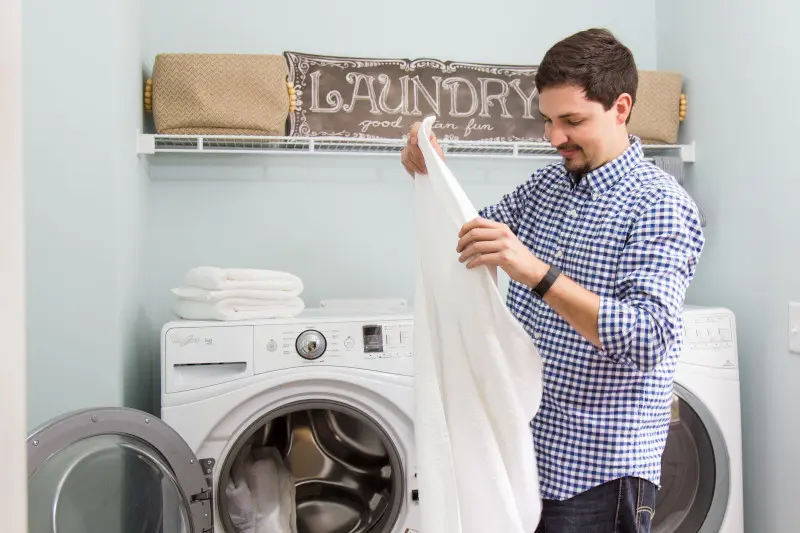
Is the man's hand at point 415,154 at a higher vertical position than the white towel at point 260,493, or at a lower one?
higher

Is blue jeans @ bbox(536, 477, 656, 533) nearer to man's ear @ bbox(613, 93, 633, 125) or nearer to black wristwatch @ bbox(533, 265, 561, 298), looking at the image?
black wristwatch @ bbox(533, 265, 561, 298)

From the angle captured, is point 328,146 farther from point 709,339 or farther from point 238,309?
point 709,339

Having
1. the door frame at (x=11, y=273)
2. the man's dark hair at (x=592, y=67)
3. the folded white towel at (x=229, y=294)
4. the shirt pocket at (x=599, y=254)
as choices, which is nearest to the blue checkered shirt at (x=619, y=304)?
the shirt pocket at (x=599, y=254)

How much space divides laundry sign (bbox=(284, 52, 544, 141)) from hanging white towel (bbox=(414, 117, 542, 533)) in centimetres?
118

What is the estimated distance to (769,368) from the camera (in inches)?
84.4

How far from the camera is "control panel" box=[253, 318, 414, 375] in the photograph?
1886mm

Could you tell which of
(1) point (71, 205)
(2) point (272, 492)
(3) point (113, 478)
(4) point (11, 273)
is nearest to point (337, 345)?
(2) point (272, 492)

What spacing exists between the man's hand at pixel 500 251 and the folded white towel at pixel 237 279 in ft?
3.23

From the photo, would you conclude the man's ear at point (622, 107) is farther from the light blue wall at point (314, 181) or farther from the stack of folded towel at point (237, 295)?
the light blue wall at point (314, 181)

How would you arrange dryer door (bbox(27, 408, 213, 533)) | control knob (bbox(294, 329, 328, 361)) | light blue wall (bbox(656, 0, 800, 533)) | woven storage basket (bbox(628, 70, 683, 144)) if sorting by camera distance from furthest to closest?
1. woven storage basket (bbox(628, 70, 683, 144))
2. light blue wall (bbox(656, 0, 800, 533))
3. control knob (bbox(294, 329, 328, 361))
4. dryer door (bbox(27, 408, 213, 533))

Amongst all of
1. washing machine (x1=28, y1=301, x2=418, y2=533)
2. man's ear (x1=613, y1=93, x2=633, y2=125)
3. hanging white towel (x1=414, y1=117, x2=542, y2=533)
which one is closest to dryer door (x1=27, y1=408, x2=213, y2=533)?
washing machine (x1=28, y1=301, x2=418, y2=533)

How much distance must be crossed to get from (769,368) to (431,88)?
130 centimetres

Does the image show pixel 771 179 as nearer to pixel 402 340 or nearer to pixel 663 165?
pixel 663 165

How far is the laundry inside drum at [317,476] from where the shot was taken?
195 centimetres
